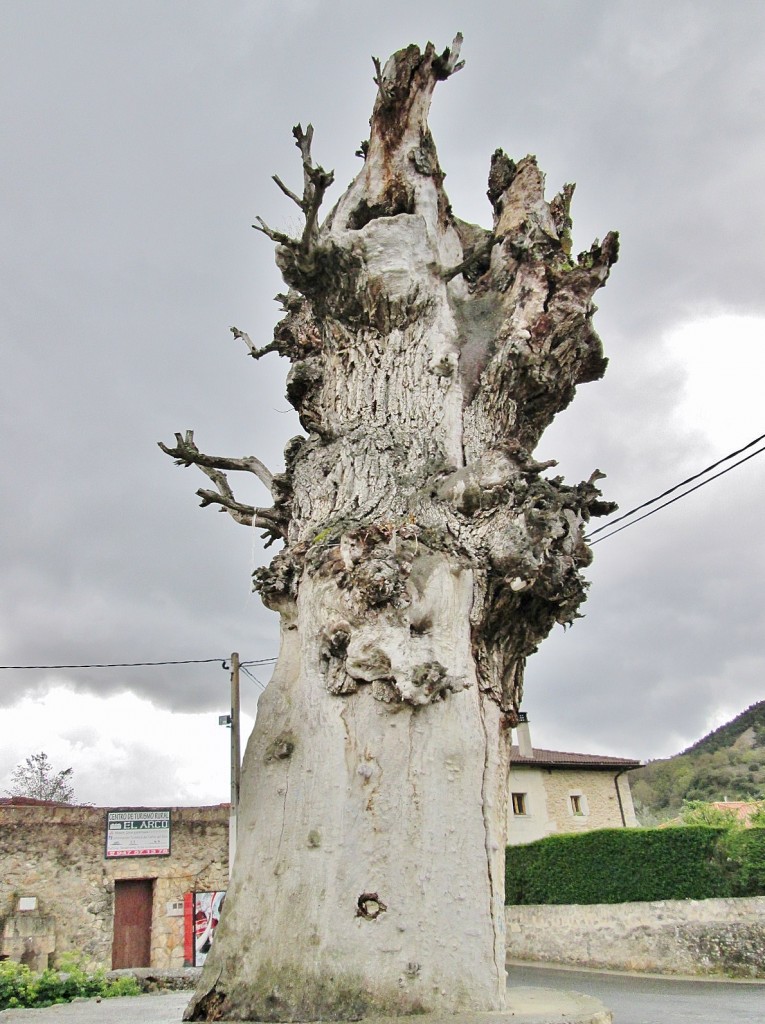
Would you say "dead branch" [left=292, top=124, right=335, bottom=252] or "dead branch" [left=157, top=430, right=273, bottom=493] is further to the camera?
"dead branch" [left=157, top=430, right=273, bottom=493]

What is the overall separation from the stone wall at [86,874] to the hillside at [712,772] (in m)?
38.1

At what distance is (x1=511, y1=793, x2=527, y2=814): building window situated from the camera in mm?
24780

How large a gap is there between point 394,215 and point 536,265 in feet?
4.36

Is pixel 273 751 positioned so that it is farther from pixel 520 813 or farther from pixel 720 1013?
pixel 520 813

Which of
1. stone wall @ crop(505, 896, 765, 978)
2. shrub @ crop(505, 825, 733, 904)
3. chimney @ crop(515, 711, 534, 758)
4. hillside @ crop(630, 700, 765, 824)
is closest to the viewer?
stone wall @ crop(505, 896, 765, 978)

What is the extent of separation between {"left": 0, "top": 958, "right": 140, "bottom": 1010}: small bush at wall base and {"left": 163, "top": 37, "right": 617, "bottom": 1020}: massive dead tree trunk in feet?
17.0

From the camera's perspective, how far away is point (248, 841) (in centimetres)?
380

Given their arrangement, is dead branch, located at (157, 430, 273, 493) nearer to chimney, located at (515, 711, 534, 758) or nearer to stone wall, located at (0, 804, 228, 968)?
stone wall, located at (0, 804, 228, 968)

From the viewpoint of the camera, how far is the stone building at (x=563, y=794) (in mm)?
24614

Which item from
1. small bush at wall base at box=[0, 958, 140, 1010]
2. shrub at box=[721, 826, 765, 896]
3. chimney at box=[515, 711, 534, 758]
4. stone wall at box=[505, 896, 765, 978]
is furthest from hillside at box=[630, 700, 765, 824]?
small bush at wall base at box=[0, 958, 140, 1010]

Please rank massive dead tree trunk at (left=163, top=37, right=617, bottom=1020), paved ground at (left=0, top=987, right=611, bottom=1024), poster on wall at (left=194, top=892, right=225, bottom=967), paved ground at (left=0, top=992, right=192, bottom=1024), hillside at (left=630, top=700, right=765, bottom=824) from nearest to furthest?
paved ground at (left=0, top=987, right=611, bottom=1024) → massive dead tree trunk at (left=163, top=37, right=617, bottom=1020) → paved ground at (left=0, top=992, right=192, bottom=1024) → poster on wall at (left=194, top=892, right=225, bottom=967) → hillside at (left=630, top=700, right=765, bottom=824)

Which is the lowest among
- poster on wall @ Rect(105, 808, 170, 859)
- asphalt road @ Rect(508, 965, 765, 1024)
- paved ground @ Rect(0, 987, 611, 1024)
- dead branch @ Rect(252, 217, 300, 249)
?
asphalt road @ Rect(508, 965, 765, 1024)

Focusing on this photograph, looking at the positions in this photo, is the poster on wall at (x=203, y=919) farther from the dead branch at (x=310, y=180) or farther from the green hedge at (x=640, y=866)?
the dead branch at (x=310, y=180)

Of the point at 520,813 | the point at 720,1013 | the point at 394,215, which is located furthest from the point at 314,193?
the point at 520,813
